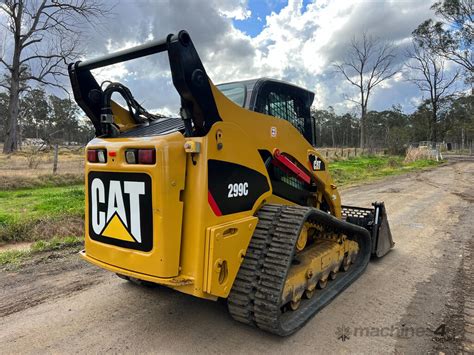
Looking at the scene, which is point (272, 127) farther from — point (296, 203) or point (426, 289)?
point (426, 289)

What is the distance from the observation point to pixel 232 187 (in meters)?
3.19

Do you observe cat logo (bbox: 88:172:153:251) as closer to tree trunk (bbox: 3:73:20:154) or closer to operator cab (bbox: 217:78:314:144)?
operator cab (bbox: 217:78:314:144)

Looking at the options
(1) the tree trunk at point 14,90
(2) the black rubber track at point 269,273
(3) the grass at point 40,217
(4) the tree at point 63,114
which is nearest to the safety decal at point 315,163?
(2) the black rubber track at point 269,273

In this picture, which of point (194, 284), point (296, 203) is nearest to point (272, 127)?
point (296, 203)

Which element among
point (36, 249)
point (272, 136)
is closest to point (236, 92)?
point (272, 136)

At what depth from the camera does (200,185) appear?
290 centimetres

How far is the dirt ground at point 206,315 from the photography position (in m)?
3.18

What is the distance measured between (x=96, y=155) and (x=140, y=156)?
64 centimetres

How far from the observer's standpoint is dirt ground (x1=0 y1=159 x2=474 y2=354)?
10.4 ft

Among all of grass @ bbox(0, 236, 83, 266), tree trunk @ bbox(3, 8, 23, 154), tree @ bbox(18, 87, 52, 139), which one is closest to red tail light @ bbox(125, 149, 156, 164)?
grass @ bbox(0, 236, 83, 266)

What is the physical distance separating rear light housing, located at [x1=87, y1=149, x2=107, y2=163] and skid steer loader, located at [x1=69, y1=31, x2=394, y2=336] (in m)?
0.02

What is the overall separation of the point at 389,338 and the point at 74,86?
11.7ft

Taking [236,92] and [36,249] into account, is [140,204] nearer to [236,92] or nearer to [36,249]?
[236,92]

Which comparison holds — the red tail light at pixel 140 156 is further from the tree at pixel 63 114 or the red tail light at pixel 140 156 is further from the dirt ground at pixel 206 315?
the tree at pixel 63 114
